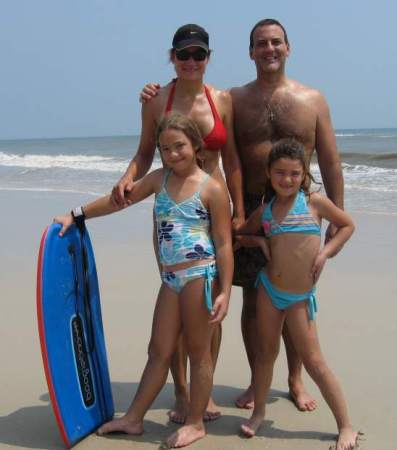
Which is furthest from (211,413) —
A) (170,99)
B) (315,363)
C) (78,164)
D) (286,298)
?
(78,164)

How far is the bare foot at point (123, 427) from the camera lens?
3.03m

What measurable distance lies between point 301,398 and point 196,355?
775 millimetres

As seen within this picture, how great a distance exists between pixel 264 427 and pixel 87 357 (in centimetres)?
98

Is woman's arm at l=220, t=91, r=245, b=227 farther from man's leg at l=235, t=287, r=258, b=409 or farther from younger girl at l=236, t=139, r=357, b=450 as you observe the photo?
man's leg at l=235, t=287, r=258, b=409

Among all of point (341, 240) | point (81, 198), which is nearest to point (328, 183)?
point (341, 240)

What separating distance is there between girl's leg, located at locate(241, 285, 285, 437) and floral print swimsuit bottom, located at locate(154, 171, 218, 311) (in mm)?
290

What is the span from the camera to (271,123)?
3252 mm

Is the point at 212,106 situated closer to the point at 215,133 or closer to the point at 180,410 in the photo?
the point at 215,133

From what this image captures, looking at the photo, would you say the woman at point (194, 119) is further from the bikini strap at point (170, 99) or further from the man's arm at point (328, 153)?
the man's arm at point (328, 153)

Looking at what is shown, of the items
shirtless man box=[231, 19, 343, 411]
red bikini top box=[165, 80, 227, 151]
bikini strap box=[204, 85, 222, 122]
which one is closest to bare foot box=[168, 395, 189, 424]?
shirtless man box=[231, 19, 343, 411]

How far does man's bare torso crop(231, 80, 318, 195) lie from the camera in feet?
10.6

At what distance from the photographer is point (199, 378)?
9.71 feet

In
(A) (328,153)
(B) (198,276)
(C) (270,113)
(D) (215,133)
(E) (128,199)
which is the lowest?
(B) (198,276)

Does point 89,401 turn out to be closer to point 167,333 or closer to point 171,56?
point 167,333
